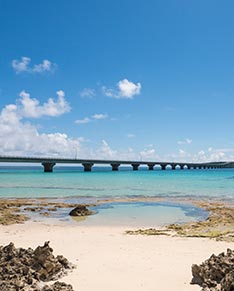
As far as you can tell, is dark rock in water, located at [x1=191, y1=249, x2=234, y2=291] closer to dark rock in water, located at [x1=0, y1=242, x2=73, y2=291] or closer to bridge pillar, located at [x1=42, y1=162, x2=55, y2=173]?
dark rock in water, located at [x1=0, y1=242, x2=73, y2=291]

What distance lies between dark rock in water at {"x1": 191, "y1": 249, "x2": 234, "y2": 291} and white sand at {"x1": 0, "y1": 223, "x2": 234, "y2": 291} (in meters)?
0.26

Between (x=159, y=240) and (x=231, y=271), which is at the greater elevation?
(x=231, y=271)

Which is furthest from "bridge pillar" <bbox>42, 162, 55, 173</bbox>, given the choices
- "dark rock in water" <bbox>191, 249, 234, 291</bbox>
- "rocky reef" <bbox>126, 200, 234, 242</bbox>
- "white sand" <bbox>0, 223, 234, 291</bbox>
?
Result: "dark rock in water" <bbox>191, 249, 234, 291</bbox>

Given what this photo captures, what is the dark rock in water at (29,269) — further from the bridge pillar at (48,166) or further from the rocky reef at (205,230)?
the bridge pillar at (48,166)

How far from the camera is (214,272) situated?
6.76 metres

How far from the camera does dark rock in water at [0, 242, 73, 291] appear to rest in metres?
6.19

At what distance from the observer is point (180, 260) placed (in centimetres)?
913

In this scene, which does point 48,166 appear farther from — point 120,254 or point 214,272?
point 214,272

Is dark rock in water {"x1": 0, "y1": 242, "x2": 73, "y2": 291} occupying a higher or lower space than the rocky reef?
higher

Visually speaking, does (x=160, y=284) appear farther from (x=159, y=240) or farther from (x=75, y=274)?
(x=159, y=240)

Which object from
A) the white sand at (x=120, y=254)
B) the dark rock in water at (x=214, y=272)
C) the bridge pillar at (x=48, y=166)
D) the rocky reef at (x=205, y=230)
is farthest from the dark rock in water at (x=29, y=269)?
Result: the bridge pillar at (x=48, y=166)

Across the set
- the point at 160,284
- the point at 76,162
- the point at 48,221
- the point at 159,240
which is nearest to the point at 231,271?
the point at 160,284

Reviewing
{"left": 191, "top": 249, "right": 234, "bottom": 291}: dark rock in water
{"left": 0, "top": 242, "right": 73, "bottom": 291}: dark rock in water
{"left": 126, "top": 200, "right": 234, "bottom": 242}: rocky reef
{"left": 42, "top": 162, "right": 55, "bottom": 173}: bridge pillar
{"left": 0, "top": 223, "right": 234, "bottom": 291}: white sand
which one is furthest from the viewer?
{"left": 42, "top": 162, "right": 55, "bottom": 173}: bridge pillar

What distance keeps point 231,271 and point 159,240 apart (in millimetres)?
6098
